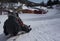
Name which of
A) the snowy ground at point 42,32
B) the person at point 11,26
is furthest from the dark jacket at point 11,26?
the snowy ground at point 42,32

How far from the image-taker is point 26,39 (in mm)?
8023

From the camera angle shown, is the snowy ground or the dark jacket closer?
the dark jacket

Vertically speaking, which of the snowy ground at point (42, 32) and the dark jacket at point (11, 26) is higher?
the dark jacket at point (11, 26)

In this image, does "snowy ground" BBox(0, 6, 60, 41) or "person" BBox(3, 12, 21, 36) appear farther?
"snowy ground" BBox(0, 6, 60, 41)

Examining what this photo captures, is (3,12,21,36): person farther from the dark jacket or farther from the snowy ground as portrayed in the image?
the snowy ground

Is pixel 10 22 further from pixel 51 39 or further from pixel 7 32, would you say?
pixel 51 39

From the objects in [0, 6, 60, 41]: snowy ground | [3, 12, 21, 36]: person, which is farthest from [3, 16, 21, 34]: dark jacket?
[0, 6, 60, 41]: snowy ground

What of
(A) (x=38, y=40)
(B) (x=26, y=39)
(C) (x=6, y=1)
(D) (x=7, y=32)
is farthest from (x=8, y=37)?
(C) (x=6, y=1)

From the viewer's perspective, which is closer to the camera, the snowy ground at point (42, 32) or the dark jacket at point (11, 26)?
the dark jacket at point (11, 26)

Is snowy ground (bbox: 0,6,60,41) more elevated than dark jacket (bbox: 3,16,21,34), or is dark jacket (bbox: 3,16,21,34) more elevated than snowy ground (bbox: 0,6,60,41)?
dark jacket (bbox: 3,16,21,34)

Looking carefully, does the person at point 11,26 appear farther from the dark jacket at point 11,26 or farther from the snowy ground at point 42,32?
the snowy ground at point 42,32

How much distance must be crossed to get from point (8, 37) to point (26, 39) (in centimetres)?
86

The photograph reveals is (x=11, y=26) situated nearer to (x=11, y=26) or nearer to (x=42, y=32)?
(x=11, y=26)

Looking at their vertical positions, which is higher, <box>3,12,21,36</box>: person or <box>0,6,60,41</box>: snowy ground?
<box>3,12,21,36</box>: person
